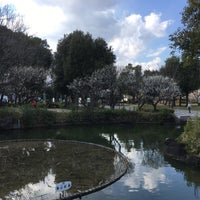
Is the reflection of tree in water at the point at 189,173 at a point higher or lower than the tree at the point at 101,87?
lower

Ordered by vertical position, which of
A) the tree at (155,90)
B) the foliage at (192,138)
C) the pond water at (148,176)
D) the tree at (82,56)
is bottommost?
the pond water at (148,176)

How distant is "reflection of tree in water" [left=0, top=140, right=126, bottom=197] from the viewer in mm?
9258

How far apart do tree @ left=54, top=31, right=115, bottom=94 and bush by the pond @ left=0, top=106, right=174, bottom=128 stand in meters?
8.87

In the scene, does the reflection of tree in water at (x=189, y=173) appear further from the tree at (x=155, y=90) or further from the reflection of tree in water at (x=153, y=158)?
the tree at (x=155, y=90)

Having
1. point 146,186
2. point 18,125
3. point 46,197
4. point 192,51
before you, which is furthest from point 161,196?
point 18,125

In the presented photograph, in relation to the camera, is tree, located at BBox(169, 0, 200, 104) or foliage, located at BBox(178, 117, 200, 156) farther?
tree, located at BBox(169, 0, 200, 104)

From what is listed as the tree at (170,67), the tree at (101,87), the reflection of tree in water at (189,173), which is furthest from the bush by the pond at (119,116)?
the tree at (170,67)

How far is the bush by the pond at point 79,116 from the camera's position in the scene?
23438 mm

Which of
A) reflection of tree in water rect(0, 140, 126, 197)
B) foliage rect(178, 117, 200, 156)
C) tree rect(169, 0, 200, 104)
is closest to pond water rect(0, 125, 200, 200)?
reflection of tree in water rect(0, 140, 126, 197)

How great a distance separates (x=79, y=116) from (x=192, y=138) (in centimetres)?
1451

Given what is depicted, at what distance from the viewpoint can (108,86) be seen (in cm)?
2998

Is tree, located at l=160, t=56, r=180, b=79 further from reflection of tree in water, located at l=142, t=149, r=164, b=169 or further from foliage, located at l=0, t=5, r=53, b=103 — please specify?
reflection of tree in water, located at l=142, t=149, r=164, b=169

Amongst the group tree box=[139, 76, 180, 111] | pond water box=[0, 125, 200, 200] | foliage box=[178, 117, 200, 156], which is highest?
tree box=[139, 76, 180, 111]

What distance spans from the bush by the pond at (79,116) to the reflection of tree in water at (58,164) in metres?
7.77
